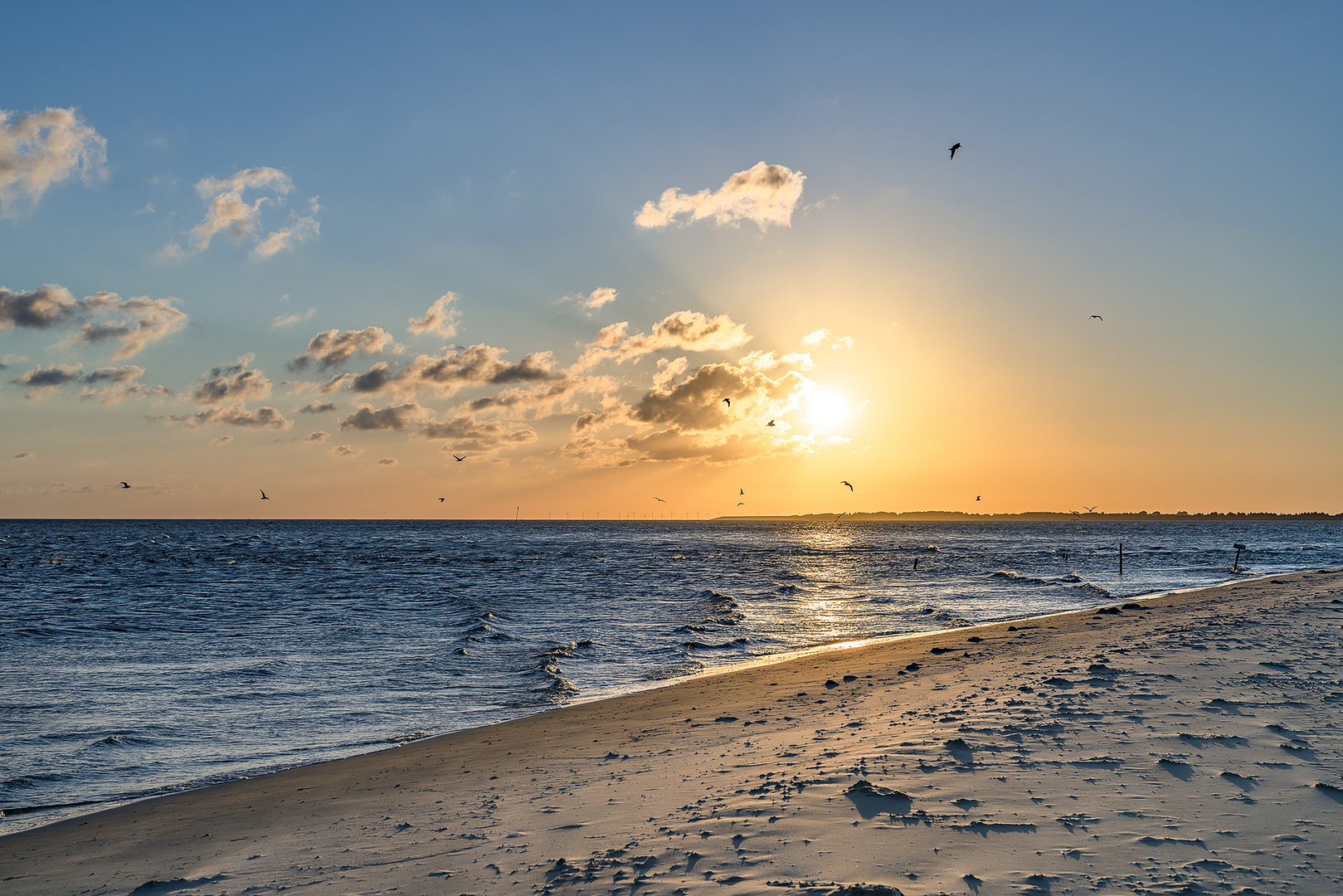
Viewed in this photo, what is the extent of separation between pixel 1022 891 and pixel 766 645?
19417 mm

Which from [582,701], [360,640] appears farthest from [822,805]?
[360,640]

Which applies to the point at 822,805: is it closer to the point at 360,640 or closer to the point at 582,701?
the point at 582,701

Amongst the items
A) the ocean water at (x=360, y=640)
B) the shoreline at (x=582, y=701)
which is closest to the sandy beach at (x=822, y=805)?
the shoreline at (x=582, y=701)

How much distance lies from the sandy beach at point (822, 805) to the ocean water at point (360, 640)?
103 inches

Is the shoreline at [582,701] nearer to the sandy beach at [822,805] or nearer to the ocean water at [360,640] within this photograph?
the ocean water at [360,640]

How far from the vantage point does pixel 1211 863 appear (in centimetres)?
612

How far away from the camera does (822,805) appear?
7832mm

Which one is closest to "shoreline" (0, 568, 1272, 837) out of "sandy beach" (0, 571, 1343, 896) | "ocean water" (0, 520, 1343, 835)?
"ocean water" (0, 520, 1343, 835)

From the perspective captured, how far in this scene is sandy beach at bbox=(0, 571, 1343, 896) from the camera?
20.9ft

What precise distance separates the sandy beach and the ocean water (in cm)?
260

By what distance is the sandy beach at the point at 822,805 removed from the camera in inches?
251

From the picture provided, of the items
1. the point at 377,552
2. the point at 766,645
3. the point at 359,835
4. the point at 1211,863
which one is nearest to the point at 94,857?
the point at 359,835

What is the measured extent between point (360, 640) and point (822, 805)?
2217cm

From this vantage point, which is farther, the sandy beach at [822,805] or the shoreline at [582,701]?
the shoreline at [582,701]
